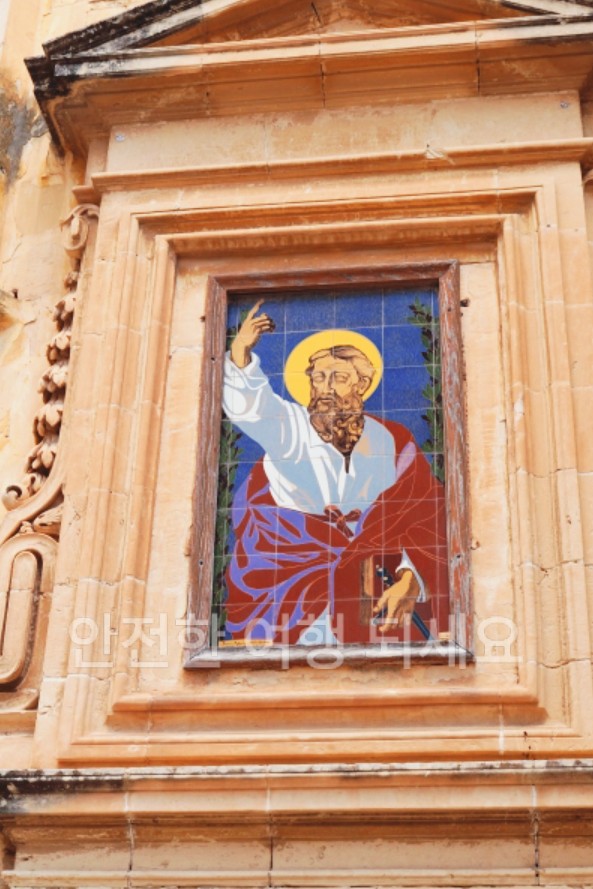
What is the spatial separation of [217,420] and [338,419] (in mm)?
519

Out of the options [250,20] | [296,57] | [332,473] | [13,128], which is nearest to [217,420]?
[332,473]

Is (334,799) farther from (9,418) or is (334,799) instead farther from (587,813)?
(9,418)

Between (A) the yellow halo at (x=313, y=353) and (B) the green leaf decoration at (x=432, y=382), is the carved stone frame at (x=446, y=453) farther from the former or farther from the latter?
(A) the yellow halo at (x=313, y=353)

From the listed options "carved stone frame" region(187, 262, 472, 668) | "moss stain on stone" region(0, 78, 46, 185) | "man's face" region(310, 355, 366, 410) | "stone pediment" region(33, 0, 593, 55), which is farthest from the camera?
"moss stain on stone" region(0, 78, 46, 185)

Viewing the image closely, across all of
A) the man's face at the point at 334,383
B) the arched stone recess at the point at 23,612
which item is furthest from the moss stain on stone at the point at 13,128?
the arched stone recess at the point at 23,612

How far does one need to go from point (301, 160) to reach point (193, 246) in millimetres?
619

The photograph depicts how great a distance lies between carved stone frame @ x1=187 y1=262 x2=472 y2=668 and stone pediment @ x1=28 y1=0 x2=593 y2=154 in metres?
0.89

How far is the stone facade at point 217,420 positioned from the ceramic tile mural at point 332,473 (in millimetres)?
128

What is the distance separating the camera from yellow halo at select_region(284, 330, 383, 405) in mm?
7355

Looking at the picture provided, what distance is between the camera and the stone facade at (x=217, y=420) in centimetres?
622

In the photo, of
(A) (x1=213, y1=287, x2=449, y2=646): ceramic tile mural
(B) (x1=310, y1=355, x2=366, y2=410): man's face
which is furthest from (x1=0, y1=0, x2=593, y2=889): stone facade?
(B) (x1=310, y1=355, x2=366, y2=410): man's face

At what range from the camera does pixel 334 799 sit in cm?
618

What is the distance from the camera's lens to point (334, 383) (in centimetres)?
735

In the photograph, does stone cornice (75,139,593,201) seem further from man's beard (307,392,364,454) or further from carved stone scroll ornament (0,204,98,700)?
man's beard (307,392,364,454)
